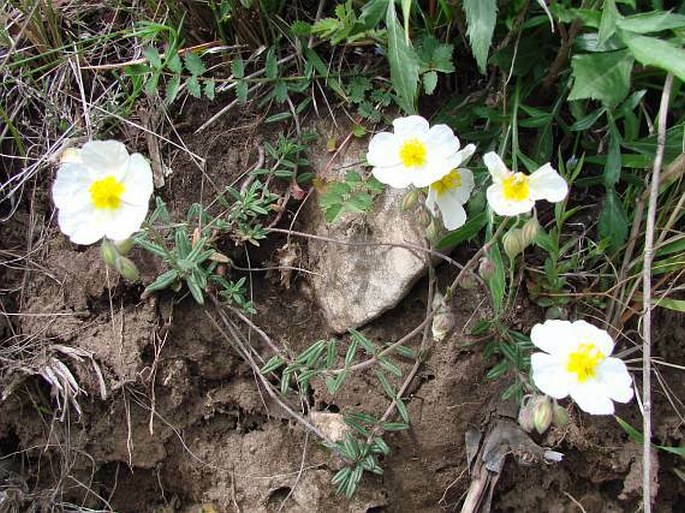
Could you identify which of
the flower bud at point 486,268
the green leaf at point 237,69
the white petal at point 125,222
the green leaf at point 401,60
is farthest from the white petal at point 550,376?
the green leaf at point 237,69

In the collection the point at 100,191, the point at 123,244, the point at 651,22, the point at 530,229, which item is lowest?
the point at 530,229

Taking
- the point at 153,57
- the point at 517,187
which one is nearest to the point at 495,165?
the point at 517,187

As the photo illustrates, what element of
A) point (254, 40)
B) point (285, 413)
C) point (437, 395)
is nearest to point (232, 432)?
point (285, 413)

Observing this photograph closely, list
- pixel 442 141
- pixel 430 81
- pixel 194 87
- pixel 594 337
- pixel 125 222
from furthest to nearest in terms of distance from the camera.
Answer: pixel 194 87 < pixel 430 81 < pixel 442 141 < pixel 594 337 < pixel 125 222

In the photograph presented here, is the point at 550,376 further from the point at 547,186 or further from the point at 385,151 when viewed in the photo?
the point at 385,151

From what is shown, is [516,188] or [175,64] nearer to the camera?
[516,188]
